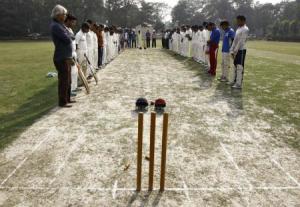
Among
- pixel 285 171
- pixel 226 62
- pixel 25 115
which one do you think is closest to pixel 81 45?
pixel 25 115

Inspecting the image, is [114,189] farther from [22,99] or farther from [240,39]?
[240,39]

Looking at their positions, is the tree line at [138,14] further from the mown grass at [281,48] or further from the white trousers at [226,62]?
the white trousers at [226,62]

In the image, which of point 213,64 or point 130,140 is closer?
point 130,140

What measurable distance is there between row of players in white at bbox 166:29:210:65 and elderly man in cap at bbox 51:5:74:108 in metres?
9.22

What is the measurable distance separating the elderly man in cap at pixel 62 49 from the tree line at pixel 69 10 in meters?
62.7

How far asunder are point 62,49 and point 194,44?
12.9 meters

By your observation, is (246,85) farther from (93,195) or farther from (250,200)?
(93,195)

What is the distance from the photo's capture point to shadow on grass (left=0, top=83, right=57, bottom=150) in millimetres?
6314

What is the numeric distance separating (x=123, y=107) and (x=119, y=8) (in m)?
79.1

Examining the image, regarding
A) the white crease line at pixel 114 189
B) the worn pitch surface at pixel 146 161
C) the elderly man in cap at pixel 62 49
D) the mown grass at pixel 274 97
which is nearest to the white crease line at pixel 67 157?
the worn pitch surface at pixel 146 161

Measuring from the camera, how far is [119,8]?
83.2m

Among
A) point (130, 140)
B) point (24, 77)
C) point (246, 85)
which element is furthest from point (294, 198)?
point (24, 77)

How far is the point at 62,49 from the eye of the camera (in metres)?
8.12

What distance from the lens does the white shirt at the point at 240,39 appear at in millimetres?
10558
